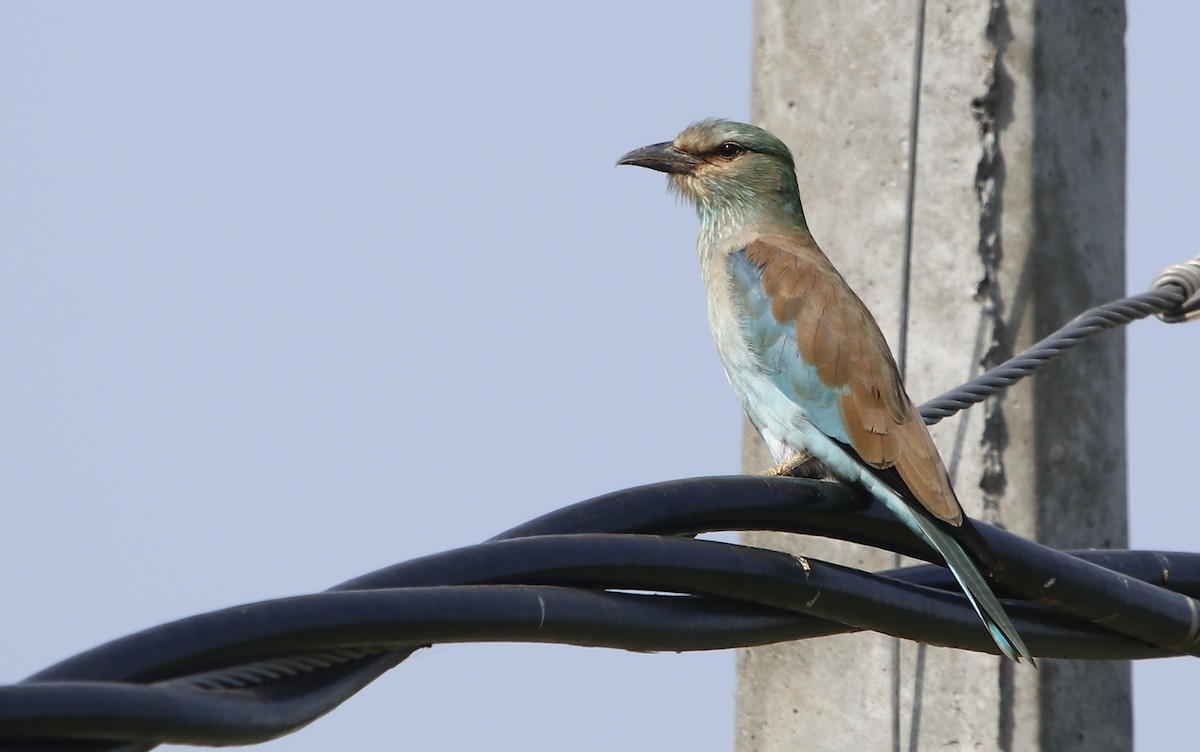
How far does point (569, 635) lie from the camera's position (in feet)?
7.72

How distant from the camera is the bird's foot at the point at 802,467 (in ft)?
13.9

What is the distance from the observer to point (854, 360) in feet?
13.6

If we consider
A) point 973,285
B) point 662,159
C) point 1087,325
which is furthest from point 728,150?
point 1087,325

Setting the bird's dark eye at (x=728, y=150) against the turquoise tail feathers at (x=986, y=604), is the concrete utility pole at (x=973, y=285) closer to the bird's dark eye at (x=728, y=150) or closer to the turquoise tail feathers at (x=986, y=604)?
the bird's dark eye at (x=728, y=150)

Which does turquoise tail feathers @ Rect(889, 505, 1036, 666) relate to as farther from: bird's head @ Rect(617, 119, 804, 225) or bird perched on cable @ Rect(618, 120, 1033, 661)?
bird's head @ Rect(617, 119, 804, 225)

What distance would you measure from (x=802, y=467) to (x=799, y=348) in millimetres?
296

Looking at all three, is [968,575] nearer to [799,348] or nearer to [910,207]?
[799,348]

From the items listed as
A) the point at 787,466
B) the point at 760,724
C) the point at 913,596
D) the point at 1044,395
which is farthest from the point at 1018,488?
the point at 913,596

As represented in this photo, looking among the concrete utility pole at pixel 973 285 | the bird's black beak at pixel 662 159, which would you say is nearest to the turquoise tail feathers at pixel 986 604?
the concrete utility pole at pixel 973 285

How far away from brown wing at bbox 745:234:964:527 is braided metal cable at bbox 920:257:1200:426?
10 centimetres

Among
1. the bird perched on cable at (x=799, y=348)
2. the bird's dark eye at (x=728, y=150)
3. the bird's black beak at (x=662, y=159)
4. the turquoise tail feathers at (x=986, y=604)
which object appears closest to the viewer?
the turquoise tail feathers at (x=986, y=604)

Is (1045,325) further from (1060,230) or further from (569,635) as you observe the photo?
(569,635)

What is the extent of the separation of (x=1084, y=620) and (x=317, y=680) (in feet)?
5.32

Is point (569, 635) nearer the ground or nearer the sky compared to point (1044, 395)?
nearer the ground
